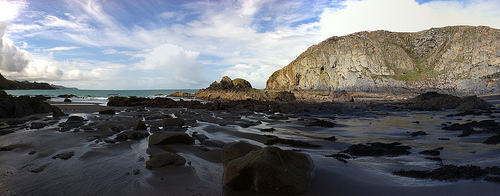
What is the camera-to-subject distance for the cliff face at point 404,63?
205 ft

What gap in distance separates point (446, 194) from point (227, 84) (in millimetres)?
50739

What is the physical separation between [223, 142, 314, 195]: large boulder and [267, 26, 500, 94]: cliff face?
7537 centimetres

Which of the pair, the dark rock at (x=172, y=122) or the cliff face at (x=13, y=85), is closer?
the dark rock at (x=172, y=122)

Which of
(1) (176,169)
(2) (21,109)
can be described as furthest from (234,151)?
(2) (21,109)

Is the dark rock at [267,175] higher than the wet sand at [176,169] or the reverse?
higher

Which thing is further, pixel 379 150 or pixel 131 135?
pixel 131 135

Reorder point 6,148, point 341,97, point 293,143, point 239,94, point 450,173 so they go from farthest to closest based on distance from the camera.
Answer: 1. point 239,94
2. point 341,97
3. point 293,143
4. point 6,148
5. point 450,173

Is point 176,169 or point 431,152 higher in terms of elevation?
point 431,152

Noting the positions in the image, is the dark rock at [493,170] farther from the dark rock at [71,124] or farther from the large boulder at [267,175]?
the dark rock at [71,124]

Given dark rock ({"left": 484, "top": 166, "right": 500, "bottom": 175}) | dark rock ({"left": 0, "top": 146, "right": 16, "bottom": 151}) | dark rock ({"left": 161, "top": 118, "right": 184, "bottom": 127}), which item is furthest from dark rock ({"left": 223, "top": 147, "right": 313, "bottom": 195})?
dark rock ({"left": 161, "top": 118, "right": 184, "bottom": 127})

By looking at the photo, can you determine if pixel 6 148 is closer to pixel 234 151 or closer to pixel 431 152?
pixel 234 151

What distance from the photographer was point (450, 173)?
417 centimetres

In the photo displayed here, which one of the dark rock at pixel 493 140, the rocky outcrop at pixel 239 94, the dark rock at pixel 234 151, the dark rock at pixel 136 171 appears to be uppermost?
the rocky outcrop at pixel 239 94

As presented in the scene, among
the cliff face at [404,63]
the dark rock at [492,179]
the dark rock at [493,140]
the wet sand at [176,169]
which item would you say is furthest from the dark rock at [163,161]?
the cliff face at [404,63]
